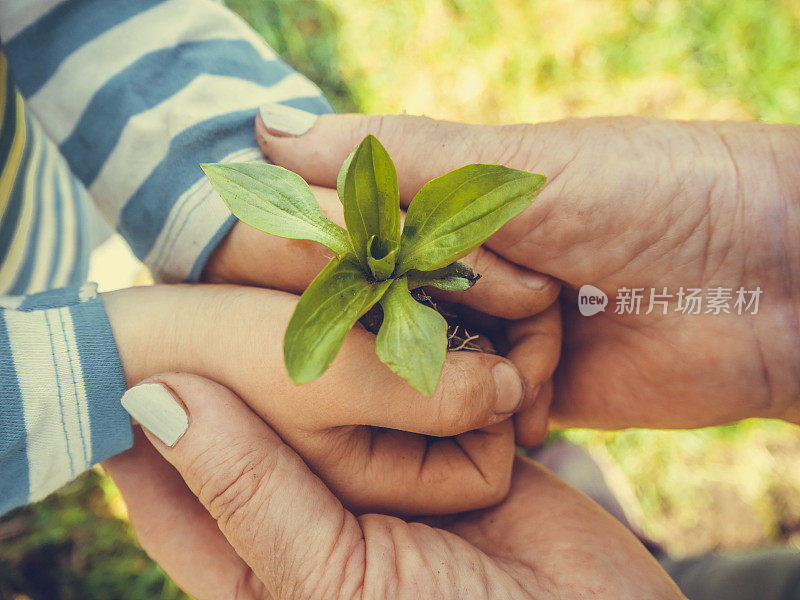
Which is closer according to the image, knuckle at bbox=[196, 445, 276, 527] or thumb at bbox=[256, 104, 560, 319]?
knuckle at bbox=[196, 445, 276, 527]

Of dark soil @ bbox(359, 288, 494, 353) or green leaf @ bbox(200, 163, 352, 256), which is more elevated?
green leaf @ bbox(200, 163, 352, 256)

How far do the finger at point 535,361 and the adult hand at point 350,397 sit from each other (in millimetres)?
29

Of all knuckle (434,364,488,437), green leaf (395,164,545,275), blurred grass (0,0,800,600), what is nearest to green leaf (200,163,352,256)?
green leaf (395,164,545,275)

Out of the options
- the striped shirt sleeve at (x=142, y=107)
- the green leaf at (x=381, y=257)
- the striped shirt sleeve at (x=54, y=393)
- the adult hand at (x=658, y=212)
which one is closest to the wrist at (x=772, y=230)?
the adult hand at (x=658, y=212)

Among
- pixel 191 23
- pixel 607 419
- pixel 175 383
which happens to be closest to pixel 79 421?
pixel 175 383

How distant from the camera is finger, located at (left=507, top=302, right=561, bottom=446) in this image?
1.20 meters

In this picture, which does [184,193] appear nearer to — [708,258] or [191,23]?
[191,23]

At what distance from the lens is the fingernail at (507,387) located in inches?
42.0

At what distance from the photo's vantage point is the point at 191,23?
4.27ft

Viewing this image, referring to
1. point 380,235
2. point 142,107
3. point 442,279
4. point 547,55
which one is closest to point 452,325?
point 442,279

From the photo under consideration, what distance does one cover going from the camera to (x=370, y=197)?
86cm

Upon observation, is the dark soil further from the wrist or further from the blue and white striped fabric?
Result: the wrist

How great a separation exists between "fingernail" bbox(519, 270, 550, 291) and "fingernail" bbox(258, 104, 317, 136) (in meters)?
0.56

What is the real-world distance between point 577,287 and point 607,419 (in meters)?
0.45
